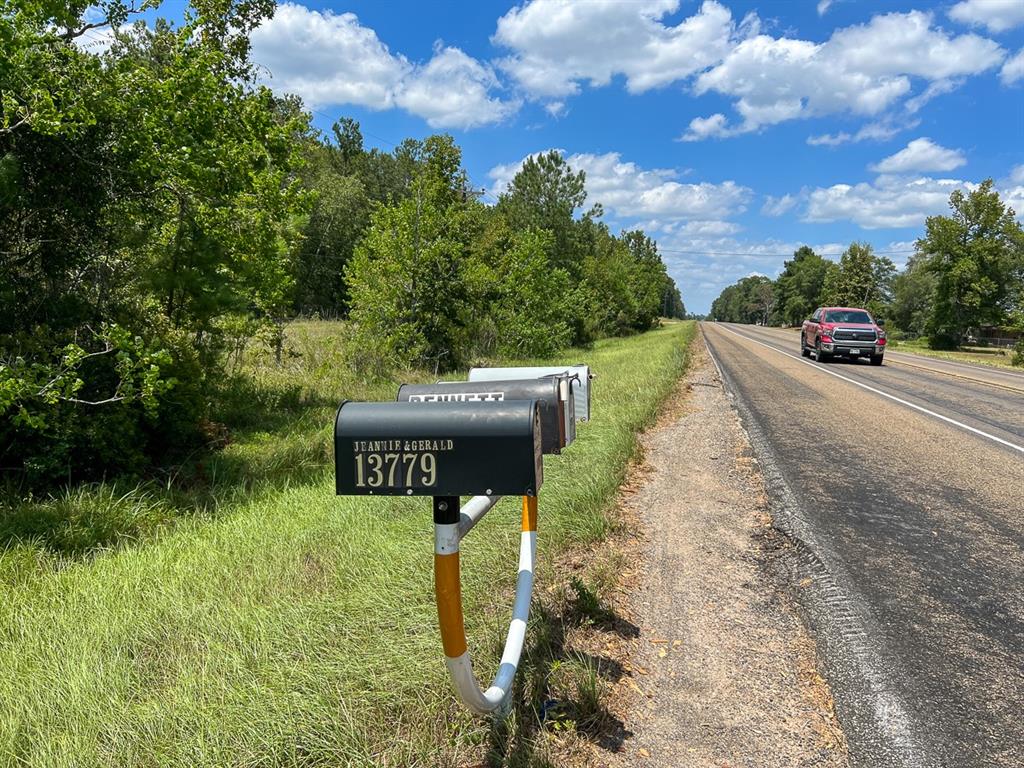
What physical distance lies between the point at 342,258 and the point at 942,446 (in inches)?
1492

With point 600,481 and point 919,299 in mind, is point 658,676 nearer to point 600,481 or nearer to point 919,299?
point 600,481

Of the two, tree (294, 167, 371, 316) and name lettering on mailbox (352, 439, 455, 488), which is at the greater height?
tree (294, 167, 371, 316)

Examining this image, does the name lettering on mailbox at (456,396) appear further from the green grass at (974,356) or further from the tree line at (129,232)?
the green grass at (974,356)

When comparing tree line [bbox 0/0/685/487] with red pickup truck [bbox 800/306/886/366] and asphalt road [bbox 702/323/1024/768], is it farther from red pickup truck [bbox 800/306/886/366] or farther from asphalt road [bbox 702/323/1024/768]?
red pickup truck [bbox 800/306/886/366]

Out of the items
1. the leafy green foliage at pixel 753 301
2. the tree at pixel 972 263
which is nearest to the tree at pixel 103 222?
the tree at pixel 972 263

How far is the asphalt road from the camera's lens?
259 centimetres

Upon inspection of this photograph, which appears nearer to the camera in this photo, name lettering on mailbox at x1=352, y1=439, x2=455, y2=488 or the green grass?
name lettering on mailbox at x1=352, y1=439, x2=455, y2=488

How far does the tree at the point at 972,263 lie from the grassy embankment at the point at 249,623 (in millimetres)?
46436

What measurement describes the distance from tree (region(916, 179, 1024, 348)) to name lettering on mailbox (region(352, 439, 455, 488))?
164 ft

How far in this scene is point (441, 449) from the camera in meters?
1.66

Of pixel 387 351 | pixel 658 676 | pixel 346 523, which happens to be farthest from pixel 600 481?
pixel 387 351

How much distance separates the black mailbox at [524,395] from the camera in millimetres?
2094

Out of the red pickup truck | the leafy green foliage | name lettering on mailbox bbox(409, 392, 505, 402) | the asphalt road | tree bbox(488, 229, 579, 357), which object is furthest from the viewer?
the leafy green foliage

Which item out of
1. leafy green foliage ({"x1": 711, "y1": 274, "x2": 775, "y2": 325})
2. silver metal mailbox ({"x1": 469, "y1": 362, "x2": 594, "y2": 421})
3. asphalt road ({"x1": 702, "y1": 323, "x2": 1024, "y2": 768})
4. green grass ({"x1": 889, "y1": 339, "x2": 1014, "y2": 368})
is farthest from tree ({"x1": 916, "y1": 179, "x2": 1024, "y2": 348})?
leafy green foliage ({"x1": 711, "y1": 274, "x2": 775, "y2": 325})
